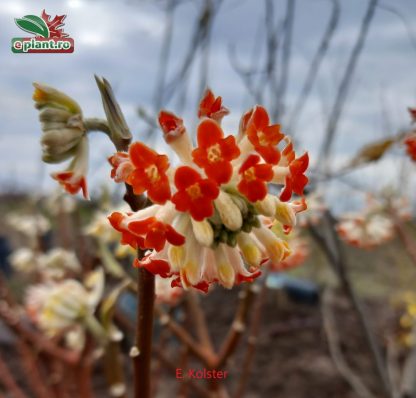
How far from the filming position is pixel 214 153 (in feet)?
1.23

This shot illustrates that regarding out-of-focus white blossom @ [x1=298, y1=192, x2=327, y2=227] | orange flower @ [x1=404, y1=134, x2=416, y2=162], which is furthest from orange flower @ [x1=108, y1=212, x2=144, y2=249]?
out-of-focus white blossom @ [x1=298, y1=192, x2=327, y2=227]

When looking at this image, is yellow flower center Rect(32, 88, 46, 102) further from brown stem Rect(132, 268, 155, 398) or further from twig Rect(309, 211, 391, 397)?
twig Rect(309, 211, 391, 397)

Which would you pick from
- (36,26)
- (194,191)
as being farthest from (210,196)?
(36,26)

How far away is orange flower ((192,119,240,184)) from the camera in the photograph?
368 mm

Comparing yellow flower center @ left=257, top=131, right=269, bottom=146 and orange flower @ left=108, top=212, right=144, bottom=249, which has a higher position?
yellow flower center @ left=257, top=131, right=269, bottom=146

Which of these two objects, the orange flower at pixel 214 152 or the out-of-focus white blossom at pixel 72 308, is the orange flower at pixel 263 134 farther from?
the out-of-focus white blossom at pixel 72 308

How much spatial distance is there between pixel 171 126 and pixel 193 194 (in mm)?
70

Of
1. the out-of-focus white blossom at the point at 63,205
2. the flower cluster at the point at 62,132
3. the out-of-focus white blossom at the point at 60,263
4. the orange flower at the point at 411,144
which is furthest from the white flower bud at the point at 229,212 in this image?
the out-of-focus white blossom at the point at 63,205

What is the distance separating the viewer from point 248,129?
386 millimetres

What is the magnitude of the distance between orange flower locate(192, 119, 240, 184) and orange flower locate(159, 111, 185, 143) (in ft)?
0.10

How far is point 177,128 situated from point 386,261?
531 centimetres

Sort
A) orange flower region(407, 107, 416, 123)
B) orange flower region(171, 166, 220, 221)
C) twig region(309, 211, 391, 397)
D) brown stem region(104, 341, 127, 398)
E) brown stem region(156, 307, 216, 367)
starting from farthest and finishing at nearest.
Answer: twig region(309, 211, 391, 397) < brown stem region(156, 307, 216, 367) < brown stem region(104, 341, 127, 398) < orange flower region(407, 107, 416, 123) < orange flower region(171, 166, 220, 221)

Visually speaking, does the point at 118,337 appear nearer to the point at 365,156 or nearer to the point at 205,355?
the point at 205,355

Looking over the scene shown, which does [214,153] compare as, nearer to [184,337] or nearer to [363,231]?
[184,337]
